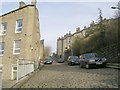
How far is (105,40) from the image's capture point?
41.2 metres

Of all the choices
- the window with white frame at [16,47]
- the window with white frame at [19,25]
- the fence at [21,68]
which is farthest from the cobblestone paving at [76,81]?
the window with white frame at [19,25]

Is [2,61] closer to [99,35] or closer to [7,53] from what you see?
[7,53]

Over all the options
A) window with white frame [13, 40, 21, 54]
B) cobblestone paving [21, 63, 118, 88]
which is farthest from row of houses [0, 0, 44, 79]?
cobblestone paving [21, 63, 118, 88]

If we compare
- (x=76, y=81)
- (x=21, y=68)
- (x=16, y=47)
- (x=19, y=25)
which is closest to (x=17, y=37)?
(x=16, y=47)

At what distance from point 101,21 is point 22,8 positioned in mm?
16470

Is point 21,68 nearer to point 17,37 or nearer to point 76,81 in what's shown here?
point 76,81

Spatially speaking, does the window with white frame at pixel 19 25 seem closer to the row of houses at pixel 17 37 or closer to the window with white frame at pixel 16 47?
the row of houses at pixel 17 37

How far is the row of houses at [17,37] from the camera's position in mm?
33969

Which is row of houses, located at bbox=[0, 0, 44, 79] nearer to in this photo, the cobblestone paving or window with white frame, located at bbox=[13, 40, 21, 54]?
window with white frame, located at bbox=[13, 40, 21, 54]

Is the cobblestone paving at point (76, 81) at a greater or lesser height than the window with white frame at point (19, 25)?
lesser

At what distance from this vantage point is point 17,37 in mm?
35969

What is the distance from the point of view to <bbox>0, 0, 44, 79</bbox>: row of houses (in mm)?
33969

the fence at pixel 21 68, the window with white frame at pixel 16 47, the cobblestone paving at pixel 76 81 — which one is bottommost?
the cobblestone paving at pixel 76 81

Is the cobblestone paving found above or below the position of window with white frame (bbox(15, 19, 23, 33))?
below
